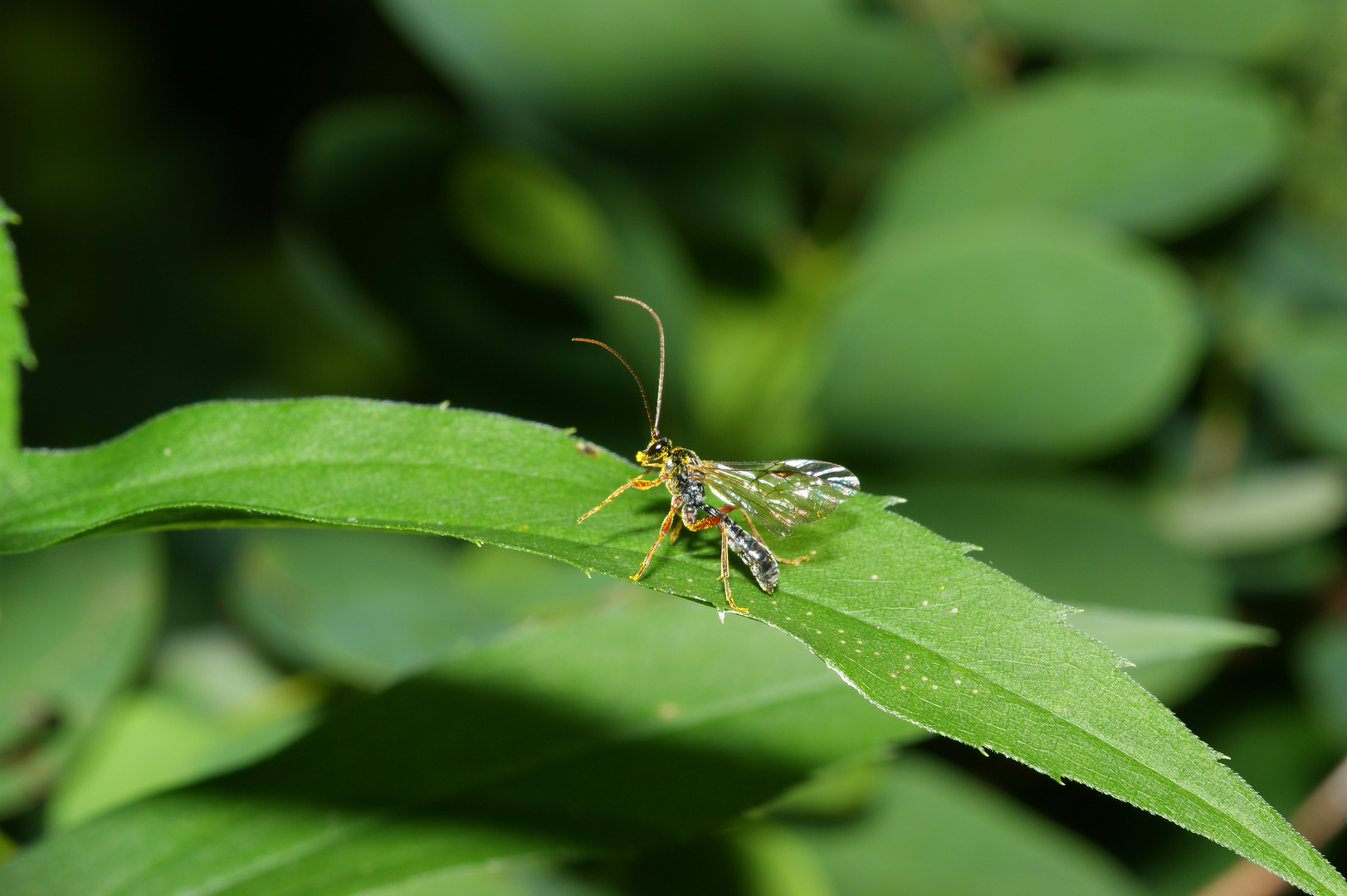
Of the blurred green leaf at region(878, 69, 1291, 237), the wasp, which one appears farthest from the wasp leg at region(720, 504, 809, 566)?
the blurred green leaf at region(878, 69, 1291, 237)

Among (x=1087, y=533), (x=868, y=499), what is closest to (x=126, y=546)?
(x=868, y=499)

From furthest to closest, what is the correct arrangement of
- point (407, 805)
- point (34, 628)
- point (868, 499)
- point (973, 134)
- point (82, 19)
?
point (82, 19) → point (973, 134) → point (34, 628) → point (407, 805) → point (868, 499)

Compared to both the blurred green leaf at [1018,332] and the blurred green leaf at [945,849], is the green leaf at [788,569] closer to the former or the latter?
the blurred green leaf at [1018,332]

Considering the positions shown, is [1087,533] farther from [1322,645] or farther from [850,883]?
[850,883]

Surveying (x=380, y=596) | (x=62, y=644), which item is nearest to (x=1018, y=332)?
(x=380, y=596)

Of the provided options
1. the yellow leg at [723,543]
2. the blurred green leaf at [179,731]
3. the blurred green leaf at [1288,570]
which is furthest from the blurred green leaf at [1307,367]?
the blurred green leaf at [179,731]

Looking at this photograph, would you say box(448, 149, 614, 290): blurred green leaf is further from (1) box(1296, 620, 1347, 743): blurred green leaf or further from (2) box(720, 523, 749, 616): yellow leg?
(1) box(1296, 620, 1347, 743): blurred green leaf
